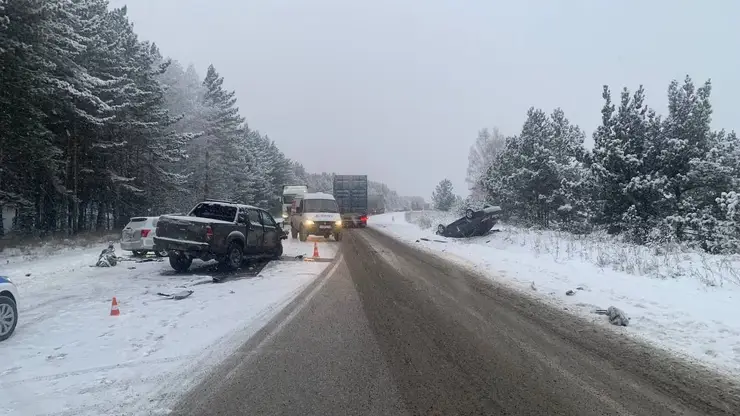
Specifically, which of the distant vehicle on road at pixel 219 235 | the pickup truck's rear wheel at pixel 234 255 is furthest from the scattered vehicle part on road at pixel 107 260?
the pickup truck's rear wheel at pixel 234 255

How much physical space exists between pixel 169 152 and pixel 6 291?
2509cm

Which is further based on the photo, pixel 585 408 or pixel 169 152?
pixel 169 152

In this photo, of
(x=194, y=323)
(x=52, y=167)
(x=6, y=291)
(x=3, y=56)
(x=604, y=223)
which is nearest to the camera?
(x=6, y=291)

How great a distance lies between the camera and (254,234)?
1387cm

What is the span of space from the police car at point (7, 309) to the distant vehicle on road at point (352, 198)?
108 ft

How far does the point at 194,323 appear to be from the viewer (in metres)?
6.82

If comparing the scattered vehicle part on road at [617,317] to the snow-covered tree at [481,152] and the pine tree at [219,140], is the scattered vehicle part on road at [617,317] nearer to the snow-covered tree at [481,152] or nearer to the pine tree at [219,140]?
the pine tree at [219,140]

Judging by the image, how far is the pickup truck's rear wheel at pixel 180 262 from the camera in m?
12.5

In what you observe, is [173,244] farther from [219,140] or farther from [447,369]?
[219,140]

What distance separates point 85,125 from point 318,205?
500 inches

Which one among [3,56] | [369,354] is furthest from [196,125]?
[369,354]

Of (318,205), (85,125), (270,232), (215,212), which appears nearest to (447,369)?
(215,212)

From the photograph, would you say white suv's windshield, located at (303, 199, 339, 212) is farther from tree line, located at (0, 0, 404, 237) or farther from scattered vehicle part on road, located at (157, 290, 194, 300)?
scattered vehicle part on road, located at (157, 290, 194, 300)

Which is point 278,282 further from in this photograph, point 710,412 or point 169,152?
point 169,152
